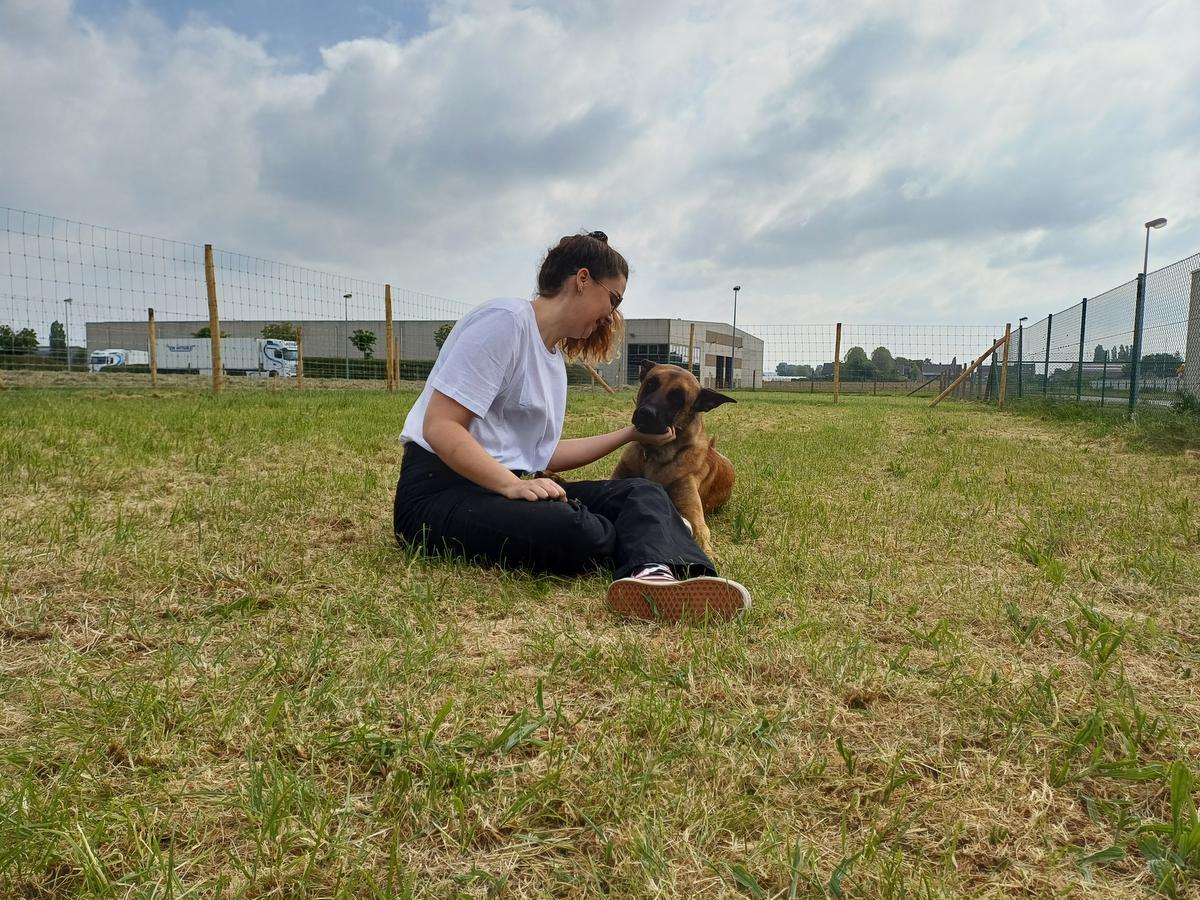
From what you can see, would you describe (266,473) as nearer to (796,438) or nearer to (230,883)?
(230,883)

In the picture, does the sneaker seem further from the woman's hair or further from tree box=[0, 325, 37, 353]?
tree box=[0, 325, 37, 353]

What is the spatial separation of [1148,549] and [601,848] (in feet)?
10.4

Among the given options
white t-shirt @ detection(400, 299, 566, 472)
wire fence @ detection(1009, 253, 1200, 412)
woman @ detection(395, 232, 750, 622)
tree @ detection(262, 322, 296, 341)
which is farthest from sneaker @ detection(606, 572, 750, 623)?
tree @ detection(262, 322, 296, 341)

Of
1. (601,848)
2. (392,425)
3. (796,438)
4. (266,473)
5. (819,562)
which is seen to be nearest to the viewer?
(601,848)

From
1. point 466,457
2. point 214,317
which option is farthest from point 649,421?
point 214,317

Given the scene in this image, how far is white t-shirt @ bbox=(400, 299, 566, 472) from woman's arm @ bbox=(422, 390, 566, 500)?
7 centimetres

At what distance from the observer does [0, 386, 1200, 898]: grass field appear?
1090mm

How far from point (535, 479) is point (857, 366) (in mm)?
26319

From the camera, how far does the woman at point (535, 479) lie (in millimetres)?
2371

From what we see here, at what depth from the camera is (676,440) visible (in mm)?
3629

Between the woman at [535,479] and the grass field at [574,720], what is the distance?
133 mm

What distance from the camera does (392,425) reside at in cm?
753

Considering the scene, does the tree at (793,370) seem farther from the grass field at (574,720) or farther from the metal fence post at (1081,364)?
the grass field at (574,720)

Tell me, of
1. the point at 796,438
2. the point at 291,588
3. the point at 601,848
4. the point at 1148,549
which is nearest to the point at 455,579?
the point at 291,588
